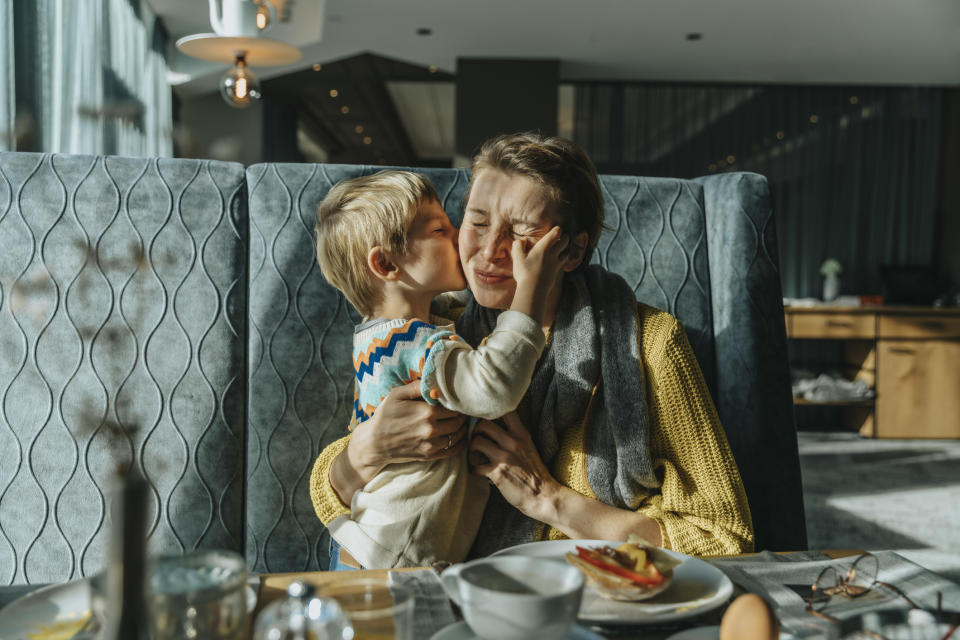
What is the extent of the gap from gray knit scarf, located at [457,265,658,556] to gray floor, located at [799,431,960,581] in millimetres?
1955

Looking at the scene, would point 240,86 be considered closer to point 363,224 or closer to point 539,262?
point 363,224

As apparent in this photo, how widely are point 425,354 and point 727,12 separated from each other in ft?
14.9

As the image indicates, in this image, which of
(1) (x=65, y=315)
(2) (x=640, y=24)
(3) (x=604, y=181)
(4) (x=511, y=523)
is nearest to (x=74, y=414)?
(1) (x=65, y=315)

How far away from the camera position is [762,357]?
1428 millimetres

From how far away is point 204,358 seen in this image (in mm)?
1424

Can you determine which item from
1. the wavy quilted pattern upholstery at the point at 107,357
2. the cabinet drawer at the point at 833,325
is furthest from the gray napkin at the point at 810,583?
the cabinet drawer at the point at 833,325

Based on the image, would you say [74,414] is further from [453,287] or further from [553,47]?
[553,47]

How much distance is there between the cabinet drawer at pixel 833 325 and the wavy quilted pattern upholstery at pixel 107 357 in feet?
14.9

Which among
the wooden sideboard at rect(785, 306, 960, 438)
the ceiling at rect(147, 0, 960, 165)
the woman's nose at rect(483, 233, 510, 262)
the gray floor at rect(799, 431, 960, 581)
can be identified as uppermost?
the ceiling at rect(147, 0, 960, 165)

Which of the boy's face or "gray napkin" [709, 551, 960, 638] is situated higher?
the boy's face

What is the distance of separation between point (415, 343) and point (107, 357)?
604 mm

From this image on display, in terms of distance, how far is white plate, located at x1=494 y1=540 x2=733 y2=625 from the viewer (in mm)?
672

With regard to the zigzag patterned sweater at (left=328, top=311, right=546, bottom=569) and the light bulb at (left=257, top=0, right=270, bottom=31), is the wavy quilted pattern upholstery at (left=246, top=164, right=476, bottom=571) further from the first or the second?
the light bulb at (left=257, top=0, right=270, bottom=31)

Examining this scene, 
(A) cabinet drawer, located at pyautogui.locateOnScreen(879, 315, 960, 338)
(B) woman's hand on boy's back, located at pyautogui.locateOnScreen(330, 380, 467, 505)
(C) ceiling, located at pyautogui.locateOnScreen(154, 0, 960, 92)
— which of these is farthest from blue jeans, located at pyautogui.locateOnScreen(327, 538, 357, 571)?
(A) cabinet drawer, located at pyautogui.locateOnScreen(879, 315, 960, 338)
